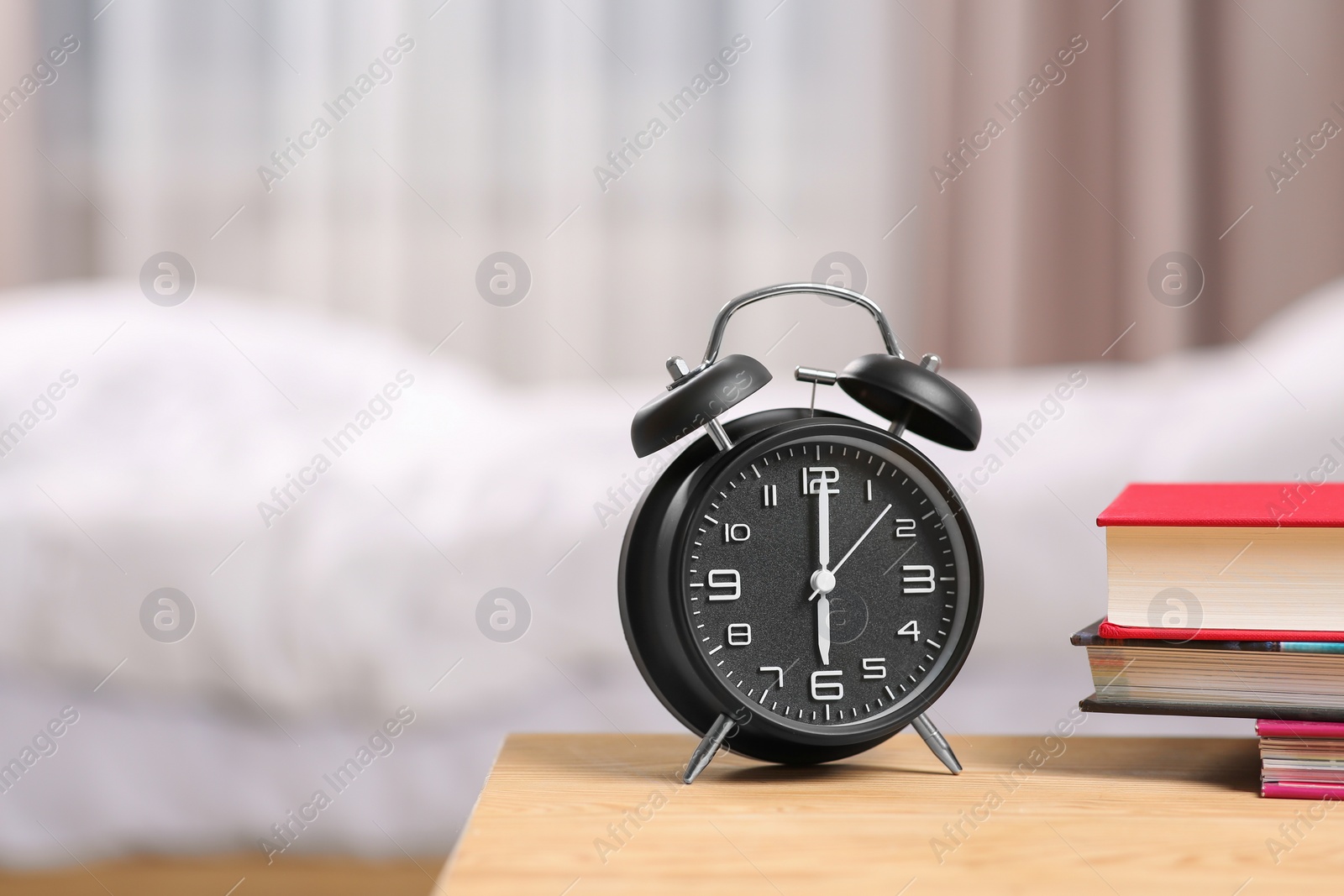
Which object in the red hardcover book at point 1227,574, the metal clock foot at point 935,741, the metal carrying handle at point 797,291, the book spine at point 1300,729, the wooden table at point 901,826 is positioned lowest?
the wooden table at point 901,826

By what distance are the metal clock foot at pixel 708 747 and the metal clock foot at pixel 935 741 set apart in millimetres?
121

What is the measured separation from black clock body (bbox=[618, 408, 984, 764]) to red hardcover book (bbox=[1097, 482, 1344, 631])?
90 millimetres

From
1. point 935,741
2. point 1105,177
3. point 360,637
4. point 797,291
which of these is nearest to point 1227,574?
point 935,741

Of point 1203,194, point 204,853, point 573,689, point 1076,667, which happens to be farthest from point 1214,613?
point 1203,194

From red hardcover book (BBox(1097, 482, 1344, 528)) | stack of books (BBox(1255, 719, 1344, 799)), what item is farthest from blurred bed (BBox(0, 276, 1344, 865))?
stack of books (BBox(1255, 719, 1344, 799))

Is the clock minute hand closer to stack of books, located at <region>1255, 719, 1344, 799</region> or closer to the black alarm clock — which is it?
the black alarm clock

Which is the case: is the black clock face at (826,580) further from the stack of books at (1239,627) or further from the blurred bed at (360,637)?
the blurred bed at (360,637)

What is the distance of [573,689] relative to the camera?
1.20m

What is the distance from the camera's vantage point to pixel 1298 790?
654 millimetres

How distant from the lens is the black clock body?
702 mm

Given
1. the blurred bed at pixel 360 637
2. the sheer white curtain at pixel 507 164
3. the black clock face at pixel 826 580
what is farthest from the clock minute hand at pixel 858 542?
the sheer white curtain at pixel 507 164

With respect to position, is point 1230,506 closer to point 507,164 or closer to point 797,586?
point 797,586

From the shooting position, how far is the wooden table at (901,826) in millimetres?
539

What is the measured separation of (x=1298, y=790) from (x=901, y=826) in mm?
229
